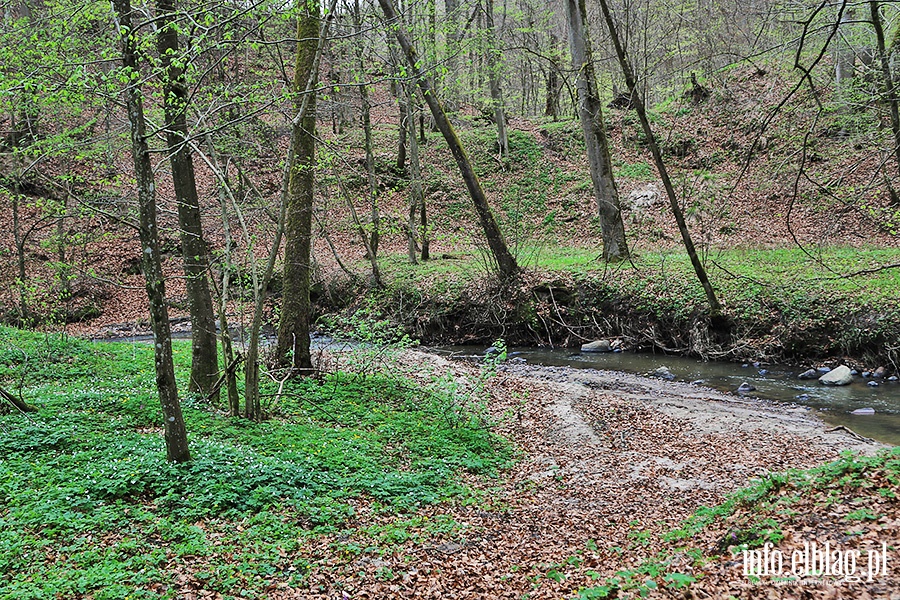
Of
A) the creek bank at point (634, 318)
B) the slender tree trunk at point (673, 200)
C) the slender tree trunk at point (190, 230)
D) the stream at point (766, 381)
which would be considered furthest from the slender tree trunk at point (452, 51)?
the slender tree trunk at point (190, 230)

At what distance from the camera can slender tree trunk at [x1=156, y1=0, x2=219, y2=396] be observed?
253 inches

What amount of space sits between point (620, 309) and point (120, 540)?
12199 millimetres

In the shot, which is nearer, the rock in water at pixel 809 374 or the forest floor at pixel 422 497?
the forest floor at pixel 422 497

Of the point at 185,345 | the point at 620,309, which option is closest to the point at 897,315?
the point at 620,309

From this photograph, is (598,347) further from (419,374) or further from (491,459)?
(491,459)

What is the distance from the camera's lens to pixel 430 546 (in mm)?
5133

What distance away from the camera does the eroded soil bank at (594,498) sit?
435cm

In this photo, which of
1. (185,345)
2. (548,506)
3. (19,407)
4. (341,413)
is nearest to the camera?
(548,506)

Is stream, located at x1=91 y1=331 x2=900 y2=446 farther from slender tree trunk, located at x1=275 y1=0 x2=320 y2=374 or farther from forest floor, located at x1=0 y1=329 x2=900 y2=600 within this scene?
slender tree trunk, located at x1=275 y1=0 x2=320 y2=374

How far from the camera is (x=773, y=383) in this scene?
10758 millimetres

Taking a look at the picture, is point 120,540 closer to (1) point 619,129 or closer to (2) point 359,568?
(2) point 359,568

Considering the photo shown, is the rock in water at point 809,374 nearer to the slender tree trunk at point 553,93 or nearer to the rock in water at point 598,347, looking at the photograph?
the rock in water at point 598,347

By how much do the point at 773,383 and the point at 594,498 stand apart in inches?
254

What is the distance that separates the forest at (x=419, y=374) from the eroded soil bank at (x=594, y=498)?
38 mm
